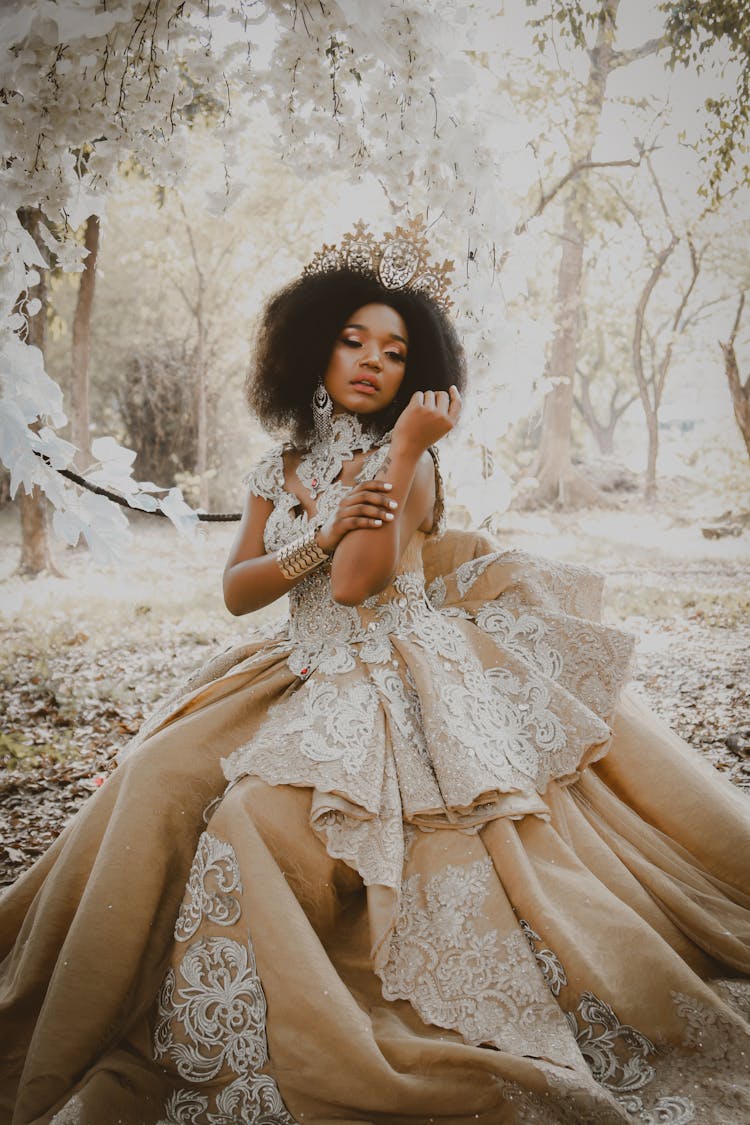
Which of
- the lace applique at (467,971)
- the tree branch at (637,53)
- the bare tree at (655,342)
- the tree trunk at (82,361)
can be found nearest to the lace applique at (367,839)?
the lace applique at (467,971)

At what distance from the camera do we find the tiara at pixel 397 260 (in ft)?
7.92

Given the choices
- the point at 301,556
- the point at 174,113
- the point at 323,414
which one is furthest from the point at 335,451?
the point at 174,113

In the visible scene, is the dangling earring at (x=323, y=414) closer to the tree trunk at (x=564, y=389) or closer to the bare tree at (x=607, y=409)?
the tree trunk at (x=564, y=389)

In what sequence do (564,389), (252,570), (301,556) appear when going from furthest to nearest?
(564,389) → (252,570) → (301,556)

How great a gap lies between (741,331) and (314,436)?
415cm

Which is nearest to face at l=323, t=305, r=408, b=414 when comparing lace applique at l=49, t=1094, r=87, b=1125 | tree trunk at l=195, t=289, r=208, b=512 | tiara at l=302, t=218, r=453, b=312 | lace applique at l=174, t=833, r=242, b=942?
tiara at l=302, t=218, r=453, b=312

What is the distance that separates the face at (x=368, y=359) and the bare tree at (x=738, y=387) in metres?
3.88

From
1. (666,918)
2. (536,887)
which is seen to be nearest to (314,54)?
(536,887)

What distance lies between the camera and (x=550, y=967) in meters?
1.66

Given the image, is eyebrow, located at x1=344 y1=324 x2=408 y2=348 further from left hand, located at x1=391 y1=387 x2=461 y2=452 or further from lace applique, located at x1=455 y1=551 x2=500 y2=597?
lace applique, located at x1=455 y1=551 x2=500 y2=597

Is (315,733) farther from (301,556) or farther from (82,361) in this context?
(82,361)

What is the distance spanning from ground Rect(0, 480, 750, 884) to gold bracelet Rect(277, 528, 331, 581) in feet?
1.49
